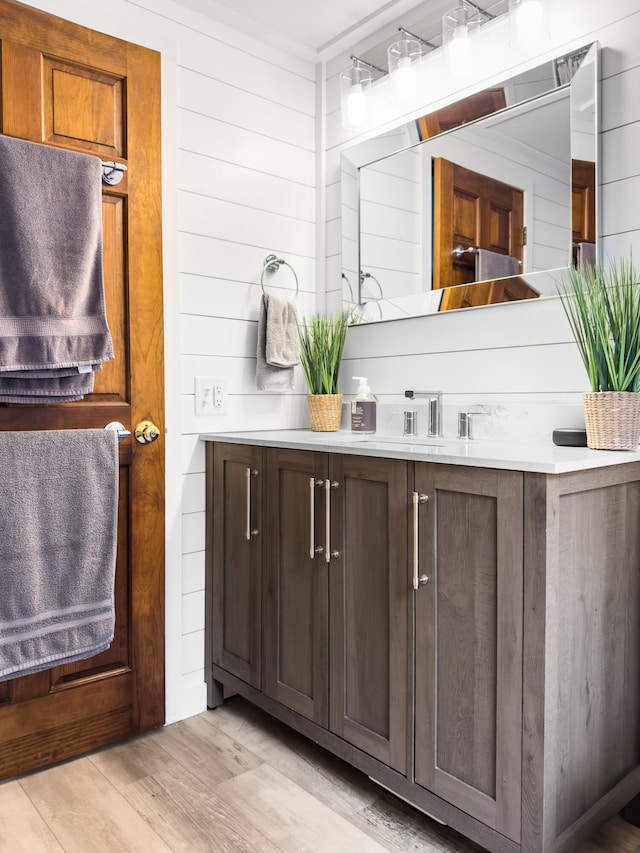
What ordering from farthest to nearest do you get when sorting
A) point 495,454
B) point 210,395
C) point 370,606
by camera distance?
point 210,395, point 370,606, point 495,454

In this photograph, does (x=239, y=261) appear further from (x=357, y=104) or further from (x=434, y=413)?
(x=434, y=413)

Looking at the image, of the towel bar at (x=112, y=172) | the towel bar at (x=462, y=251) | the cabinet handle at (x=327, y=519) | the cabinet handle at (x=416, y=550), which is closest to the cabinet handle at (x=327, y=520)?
the cabinet handle at (x=327, y=519)

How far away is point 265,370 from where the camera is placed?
2191 millimetres

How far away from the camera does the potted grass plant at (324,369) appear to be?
7.33ft

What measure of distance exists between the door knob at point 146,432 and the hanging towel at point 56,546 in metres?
0.17

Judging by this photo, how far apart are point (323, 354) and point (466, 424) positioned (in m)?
0.62

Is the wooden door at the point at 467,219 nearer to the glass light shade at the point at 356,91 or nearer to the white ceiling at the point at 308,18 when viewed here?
the glass light shade at the point at 356,91

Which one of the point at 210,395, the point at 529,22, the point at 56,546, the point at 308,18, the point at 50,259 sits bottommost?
the point at 56,546

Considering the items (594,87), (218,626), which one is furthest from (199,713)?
(594,87)

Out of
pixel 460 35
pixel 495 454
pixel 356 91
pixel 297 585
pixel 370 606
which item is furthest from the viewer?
pixel 356 91

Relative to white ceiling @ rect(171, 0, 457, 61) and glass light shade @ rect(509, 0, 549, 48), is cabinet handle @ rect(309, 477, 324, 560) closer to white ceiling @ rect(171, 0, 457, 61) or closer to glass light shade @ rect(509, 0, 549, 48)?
glass light shade @ rect(509, 0, 549, 48)

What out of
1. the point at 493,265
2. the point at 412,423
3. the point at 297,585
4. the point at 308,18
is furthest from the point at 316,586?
the point at 308,18

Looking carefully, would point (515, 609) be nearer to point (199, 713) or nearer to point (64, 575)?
point (64, 575)

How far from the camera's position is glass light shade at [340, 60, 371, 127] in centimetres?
220
